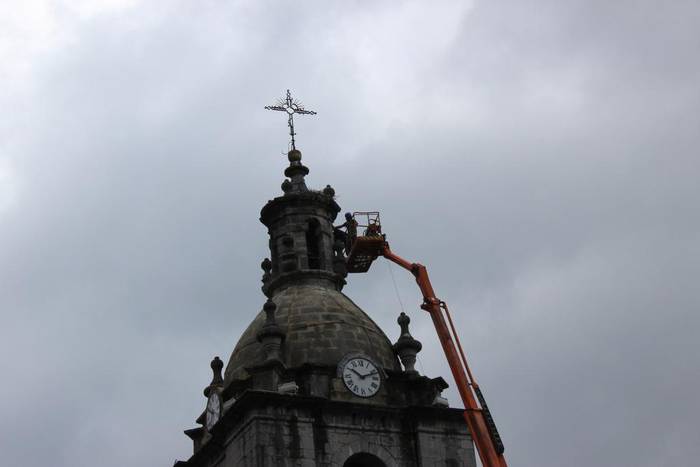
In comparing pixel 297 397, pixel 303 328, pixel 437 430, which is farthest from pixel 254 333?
pixel 437 430

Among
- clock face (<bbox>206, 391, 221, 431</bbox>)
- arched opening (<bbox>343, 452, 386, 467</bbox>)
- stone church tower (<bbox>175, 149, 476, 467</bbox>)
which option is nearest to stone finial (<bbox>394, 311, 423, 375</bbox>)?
stone church tower (<bbox>175, 149, 476, 467</bbox>)

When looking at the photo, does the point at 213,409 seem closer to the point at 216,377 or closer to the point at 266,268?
the point at 216,377

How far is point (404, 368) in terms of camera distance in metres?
41.2

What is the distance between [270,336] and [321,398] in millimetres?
2864

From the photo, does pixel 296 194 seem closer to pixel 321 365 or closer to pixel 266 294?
pixel 266 294

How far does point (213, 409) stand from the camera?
40625 millimetres

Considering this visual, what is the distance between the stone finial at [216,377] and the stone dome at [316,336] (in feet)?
0.94

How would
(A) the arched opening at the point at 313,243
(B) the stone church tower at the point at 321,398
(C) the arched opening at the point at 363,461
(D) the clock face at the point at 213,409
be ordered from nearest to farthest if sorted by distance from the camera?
(B) the stone church tower at the point at 321,398
(C) the arched opening at the point at 363,461
(D) the clock face at the point at 213,409
(A) the arched opening at the point at 313,243

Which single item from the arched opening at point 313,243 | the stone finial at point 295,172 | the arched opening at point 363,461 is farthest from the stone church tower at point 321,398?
the stone finial at point 295,172

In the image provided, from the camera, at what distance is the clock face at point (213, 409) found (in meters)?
40.2

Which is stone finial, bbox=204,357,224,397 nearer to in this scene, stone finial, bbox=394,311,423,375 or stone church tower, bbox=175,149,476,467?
stone church tower, bbox=175,149,476,467

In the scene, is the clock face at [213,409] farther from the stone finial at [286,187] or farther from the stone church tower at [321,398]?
the stone finial at [286,187]

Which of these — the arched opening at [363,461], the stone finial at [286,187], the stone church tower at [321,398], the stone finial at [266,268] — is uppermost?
the stone finial at [286,187]

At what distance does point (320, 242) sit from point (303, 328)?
5.33m
